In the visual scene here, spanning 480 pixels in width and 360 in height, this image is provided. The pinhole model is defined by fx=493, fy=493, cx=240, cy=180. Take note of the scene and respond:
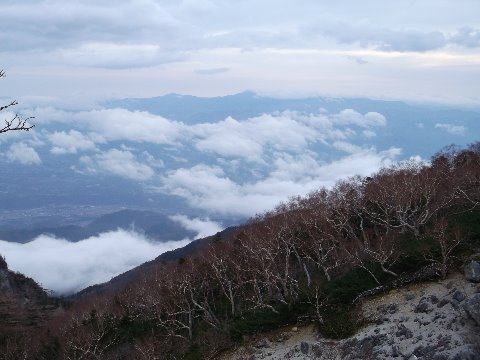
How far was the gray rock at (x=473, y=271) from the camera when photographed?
2349cm

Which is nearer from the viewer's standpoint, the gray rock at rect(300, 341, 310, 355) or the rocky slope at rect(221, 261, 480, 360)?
the rocky slope at rect(221, 261, 480, 360)

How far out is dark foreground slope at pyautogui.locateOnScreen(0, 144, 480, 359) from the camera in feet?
90.1

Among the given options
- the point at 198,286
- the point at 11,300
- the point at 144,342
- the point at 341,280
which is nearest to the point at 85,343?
the point at 144,342

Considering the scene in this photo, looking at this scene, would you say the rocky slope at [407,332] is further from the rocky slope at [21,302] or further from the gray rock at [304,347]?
the rocky slope at [21,302]

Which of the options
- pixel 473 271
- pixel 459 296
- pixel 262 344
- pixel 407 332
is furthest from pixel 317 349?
pixel 473 271

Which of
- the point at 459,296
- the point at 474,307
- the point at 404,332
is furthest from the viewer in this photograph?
the point at 459,296

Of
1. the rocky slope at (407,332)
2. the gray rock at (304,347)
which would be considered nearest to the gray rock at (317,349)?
the rocky slope at (407,332)

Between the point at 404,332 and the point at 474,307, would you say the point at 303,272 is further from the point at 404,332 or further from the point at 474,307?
the point at 474,307

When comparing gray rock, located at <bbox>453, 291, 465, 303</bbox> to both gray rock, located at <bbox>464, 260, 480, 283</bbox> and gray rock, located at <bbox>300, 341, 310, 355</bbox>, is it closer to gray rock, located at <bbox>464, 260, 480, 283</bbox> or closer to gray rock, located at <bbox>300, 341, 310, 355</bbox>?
gray rock, located at <bbox>464, 260, 480, 283</bbox>

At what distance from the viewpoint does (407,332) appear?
869 inches

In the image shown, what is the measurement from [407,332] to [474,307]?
126 inches

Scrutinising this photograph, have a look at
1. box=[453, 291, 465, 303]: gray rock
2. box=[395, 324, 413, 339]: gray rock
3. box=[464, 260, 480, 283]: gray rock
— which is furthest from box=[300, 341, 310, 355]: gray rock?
box=[464, 260, 480, 283]: gray rock

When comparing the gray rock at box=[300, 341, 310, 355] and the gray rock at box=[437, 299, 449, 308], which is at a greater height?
the gray rock at box=[437, 299, 449, 308]

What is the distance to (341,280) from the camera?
2900 centimetres
